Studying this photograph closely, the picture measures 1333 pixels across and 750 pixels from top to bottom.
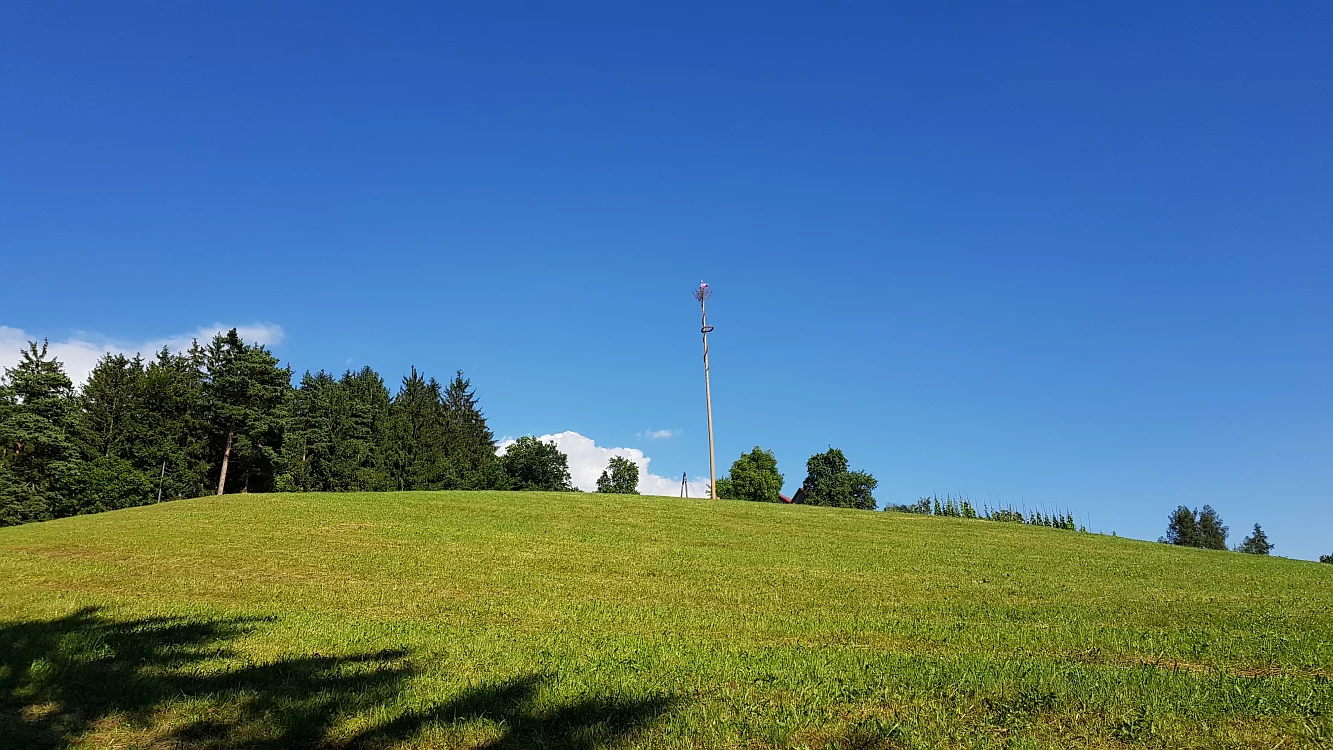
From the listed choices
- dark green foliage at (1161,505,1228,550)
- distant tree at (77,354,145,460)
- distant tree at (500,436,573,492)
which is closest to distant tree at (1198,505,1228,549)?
dark green foliage at (1161,505,1228,550)

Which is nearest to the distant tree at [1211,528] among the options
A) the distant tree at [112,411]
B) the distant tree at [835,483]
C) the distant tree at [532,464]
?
the distant tree at [835,483]

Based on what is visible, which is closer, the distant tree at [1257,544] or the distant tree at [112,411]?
the distant tree at [112,411]

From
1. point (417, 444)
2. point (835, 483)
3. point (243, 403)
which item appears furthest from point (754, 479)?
point (243, 403)

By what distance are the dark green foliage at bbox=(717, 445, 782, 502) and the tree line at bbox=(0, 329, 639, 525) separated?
17229 millimetres

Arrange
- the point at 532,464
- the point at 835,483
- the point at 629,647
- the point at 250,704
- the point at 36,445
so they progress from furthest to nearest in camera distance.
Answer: the point at 835,483 → the point at 532,464 → the point at 36,445 → the point at 629,647 → the point at 250,704

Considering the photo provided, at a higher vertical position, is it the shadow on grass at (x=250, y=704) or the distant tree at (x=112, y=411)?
the distant tree at (x=112, y=411)

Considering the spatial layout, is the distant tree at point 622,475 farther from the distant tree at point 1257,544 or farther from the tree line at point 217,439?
the distant tree at point 1257,544

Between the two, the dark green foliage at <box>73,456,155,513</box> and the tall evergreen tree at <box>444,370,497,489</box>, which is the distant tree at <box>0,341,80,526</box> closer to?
the dark green foliage at <box>73,456,155,513</box>

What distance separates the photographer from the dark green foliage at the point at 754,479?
306 feet

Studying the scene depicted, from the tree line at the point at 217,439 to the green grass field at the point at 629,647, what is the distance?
39606 millimetres

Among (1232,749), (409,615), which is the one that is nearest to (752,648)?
(1232,749)

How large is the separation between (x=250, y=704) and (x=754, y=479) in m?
89.2

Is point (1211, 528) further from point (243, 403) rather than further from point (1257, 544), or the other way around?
point (243, 403)

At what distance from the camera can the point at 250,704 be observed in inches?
257
